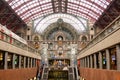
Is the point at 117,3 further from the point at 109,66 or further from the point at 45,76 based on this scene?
the point at 109,66

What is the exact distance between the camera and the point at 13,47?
28.4 metres

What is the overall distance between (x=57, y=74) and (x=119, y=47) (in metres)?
32.4

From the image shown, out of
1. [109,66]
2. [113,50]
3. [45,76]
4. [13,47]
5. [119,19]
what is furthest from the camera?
[45,76]

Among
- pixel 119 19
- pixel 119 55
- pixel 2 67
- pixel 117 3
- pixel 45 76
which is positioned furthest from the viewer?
pixel 117 3

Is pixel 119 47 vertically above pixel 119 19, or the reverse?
pixel 119 19

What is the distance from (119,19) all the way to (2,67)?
1488 centimetres

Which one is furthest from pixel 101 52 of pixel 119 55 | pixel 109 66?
pixel 119 55

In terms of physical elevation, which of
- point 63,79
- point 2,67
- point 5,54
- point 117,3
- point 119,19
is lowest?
point 63,79

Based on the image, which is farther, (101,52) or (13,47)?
(13,47)

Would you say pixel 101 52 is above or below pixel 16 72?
above

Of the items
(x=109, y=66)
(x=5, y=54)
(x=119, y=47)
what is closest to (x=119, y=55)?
(x=119, y=47)

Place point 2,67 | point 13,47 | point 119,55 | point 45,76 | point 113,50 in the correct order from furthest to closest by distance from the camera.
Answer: point 45,76 < point 13,47 < point 2,67 < point 113,50 < point 119,55

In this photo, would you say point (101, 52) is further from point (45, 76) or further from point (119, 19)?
point (45, 76)

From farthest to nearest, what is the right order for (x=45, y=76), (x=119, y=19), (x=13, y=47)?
(x=45, y=76), (x=13, y=47), (x=119, y=19)
